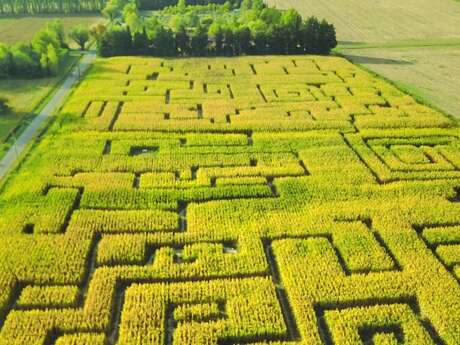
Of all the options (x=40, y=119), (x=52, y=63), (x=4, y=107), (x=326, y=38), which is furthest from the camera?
(x=326, y=38)

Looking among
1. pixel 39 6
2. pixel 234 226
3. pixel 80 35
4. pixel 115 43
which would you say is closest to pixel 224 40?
pixel 115 43

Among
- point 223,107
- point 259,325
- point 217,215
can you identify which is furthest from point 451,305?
point 223,107

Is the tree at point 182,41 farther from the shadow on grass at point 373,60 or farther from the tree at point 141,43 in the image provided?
the shadow on grass at point 373,60

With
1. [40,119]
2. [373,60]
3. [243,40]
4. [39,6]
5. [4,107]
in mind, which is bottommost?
[40,119]

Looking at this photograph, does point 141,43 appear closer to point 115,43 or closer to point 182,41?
point 115,43

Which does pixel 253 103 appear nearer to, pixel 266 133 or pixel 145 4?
pixel 266 133

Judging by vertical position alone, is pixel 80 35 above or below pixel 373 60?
above

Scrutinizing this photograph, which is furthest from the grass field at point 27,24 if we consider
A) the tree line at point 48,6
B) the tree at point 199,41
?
the tree at point 199,41
